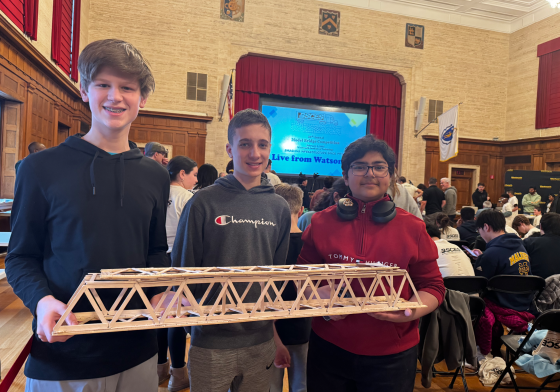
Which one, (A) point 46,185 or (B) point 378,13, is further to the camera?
(B) point 378,13

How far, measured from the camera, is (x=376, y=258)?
142 cm

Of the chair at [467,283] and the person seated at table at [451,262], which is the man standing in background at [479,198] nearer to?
the person seated at table at [451,262]

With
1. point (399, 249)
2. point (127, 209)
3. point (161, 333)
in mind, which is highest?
point (127, 209)

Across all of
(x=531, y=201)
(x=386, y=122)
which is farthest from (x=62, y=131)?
(x=531, y=201)

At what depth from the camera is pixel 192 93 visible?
445 inches

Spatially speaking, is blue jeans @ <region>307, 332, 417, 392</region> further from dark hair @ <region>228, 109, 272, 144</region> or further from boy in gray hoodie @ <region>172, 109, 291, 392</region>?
dark hair @ <region>228, 109, 272, 144</region>

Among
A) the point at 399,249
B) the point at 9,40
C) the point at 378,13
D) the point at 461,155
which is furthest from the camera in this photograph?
the point at 461,155

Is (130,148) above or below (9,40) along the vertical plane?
below

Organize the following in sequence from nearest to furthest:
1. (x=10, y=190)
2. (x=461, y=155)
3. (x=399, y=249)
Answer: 1. (x=399, y=249)
2. (x=10, y=190)
3. (x=461, y=155)

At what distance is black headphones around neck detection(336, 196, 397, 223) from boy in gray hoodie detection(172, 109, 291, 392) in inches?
10.1

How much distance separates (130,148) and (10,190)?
21.7 ft

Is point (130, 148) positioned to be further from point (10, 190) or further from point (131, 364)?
point (10, 190)

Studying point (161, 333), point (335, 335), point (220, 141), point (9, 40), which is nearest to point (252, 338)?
point (335, 335)

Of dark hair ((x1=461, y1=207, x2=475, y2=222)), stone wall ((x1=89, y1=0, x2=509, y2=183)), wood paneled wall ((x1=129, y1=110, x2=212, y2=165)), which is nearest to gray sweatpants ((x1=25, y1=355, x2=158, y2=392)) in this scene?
dark hair ((x1=461, y1=207, x2=475, y2=222))
